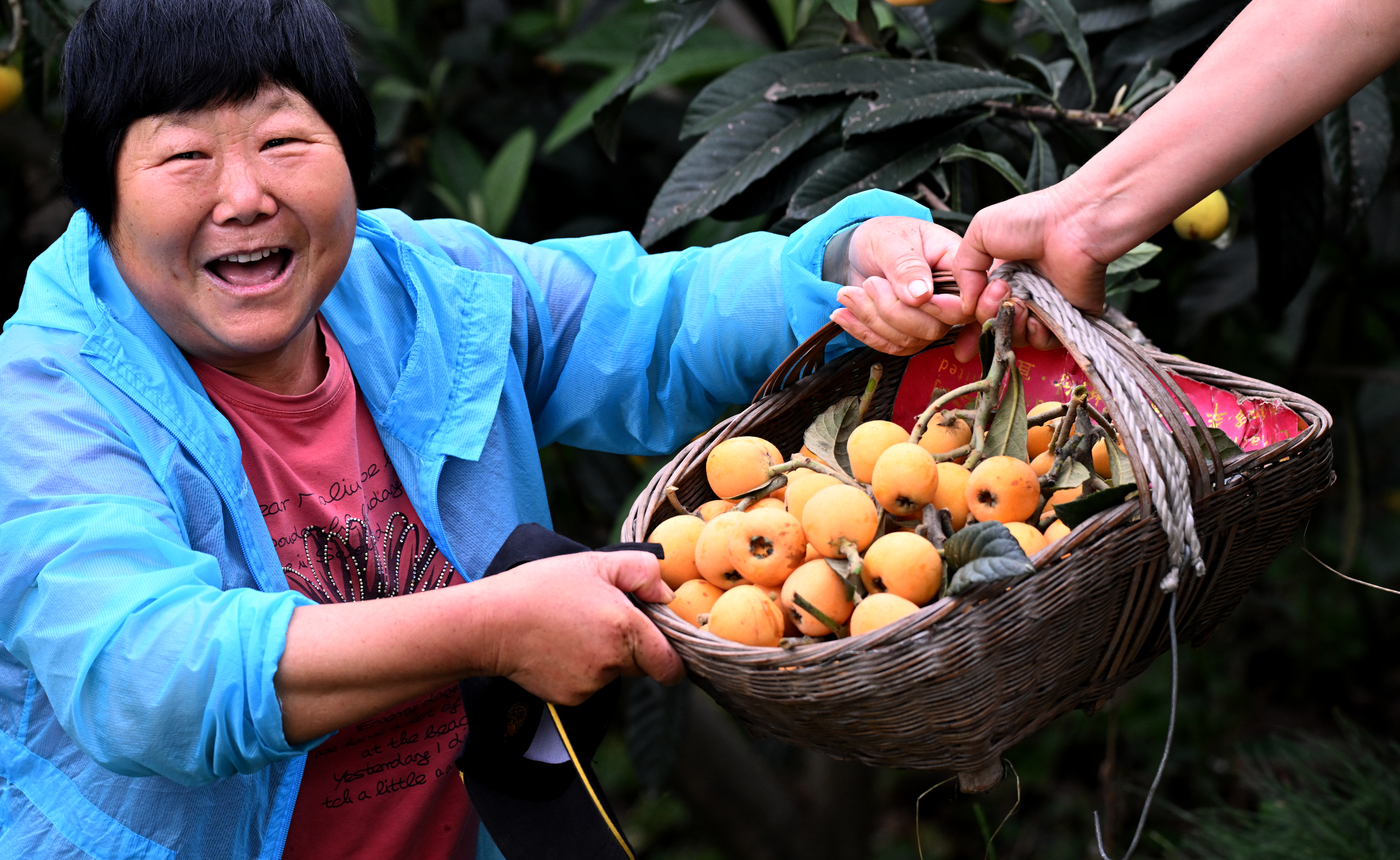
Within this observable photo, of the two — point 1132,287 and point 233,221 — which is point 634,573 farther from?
point 1132,287

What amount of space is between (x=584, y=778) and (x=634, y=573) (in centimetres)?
19

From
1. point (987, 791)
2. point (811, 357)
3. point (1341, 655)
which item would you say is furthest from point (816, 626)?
point (1341, 655)

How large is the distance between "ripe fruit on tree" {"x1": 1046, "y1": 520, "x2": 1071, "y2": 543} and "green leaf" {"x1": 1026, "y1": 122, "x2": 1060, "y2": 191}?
0.59 m

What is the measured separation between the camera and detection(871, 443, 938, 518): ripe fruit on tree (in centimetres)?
104

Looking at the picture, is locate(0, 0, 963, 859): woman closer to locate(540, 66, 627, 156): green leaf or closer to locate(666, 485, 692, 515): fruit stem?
locate(666, 485, 692, 515): fruit stem

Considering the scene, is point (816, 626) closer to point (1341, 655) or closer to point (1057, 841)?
point (1057, 841)

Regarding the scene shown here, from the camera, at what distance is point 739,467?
1.19m

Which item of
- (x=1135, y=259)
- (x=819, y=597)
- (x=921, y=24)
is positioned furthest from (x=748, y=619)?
(x=921, y=24)

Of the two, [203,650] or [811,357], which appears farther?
[811,357]

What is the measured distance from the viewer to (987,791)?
1051 mm

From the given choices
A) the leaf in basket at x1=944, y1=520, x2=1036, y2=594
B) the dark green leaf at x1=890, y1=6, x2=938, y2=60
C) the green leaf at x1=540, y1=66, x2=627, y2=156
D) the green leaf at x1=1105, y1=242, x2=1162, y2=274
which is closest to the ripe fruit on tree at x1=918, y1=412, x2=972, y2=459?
the leaf in basket at x1=944, y1=520, x2=1036, y2=594

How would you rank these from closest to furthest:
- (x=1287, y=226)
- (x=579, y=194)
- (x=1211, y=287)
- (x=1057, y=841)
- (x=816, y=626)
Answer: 1. (x=816, y=626)
2. (x=1287, y=226)
3. (x=1211, y=287)
4. (x=579, y=194)
5. (x=1057, y=841)

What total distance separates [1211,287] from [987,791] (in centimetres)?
148

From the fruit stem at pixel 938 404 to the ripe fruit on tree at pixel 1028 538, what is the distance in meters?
0.16
